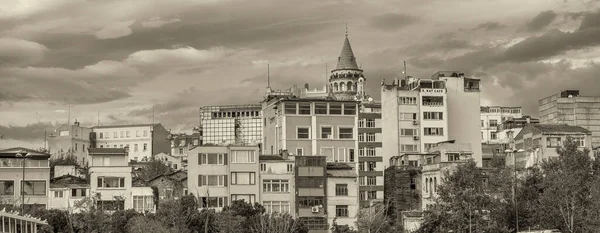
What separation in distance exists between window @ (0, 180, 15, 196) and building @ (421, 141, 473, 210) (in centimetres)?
4189

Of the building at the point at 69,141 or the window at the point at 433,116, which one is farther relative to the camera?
the building at the point at 69,141

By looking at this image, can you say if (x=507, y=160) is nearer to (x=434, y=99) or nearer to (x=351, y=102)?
(x=434, y=99)

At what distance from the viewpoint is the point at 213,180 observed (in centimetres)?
9856

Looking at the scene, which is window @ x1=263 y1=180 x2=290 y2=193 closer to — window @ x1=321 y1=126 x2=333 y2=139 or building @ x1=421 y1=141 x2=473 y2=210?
window @ x1=321 y1=126 x2=333 y2=139

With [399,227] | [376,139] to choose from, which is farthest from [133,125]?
[399,227]

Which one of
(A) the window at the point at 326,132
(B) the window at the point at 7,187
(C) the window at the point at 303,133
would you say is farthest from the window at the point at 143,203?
(A) the window at the point at 326,132

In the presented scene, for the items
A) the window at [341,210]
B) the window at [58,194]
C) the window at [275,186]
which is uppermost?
the window at [275,186]

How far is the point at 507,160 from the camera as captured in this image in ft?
394

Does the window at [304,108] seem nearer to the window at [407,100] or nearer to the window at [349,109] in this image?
the window at [349,109]

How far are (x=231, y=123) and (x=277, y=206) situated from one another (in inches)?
3557

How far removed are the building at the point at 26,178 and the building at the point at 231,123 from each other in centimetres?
8626

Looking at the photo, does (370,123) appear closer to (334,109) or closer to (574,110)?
(334,109)

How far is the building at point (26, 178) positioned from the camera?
9506 cm

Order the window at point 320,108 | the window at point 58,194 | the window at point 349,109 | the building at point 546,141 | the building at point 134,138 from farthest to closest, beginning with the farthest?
the building at point 134,138, the window at point 349,109, the window at point 320,108, the building at point 546,141, the window at point 58,194
